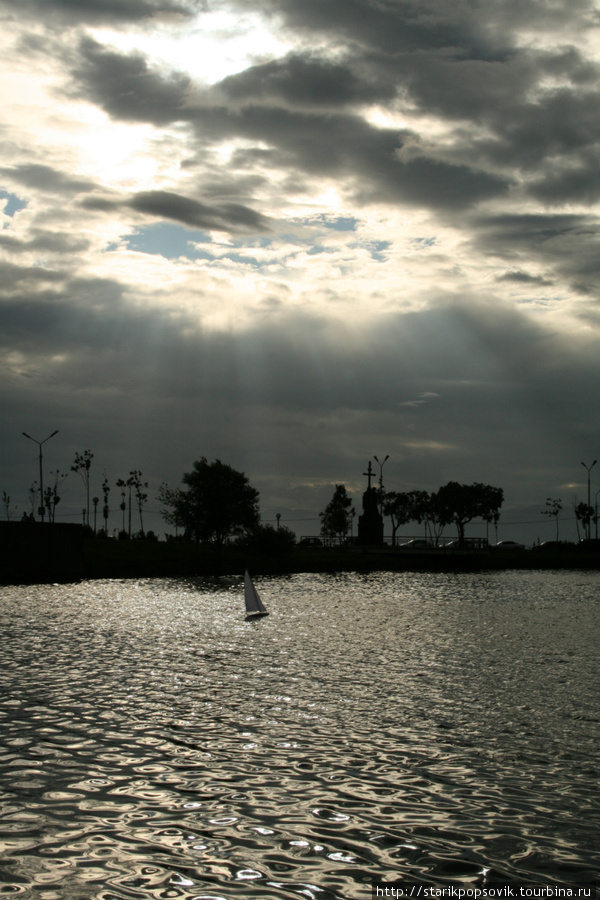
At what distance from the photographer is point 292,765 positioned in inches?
412

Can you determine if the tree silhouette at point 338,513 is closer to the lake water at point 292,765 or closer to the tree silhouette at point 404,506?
the tree silhouette at point 404,506

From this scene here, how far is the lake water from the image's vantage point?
23.4 ft

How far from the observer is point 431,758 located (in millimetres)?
10906

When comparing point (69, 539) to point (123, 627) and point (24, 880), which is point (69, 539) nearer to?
point (123, 627)

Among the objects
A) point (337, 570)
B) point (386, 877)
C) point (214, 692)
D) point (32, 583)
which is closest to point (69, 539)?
point (32, 583)

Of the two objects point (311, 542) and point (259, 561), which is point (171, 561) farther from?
point (311, 542)

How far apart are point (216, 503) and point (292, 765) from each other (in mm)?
71231

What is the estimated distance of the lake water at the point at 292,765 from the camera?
714cm

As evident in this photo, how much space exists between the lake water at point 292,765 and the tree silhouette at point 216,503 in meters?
56.3

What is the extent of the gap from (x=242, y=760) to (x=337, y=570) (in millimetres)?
62518

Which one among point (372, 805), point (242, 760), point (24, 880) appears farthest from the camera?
point (242, 760)

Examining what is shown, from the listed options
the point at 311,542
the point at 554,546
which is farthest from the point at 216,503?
the point at 554,546

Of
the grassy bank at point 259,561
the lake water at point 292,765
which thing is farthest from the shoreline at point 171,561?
the lake water at point 292,765

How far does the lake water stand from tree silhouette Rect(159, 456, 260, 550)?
185ft
